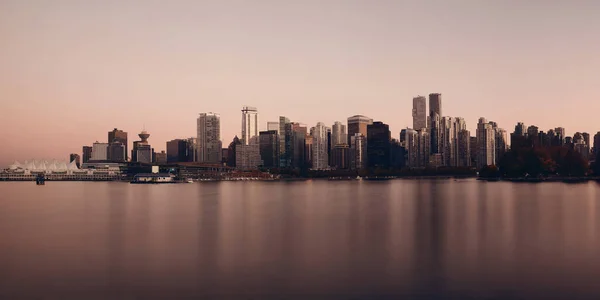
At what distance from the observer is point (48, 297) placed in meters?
25.1

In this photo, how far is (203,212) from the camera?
6969cm

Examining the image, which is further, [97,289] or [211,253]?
[211,253]

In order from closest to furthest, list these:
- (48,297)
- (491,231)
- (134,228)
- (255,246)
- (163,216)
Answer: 1. (48,297)
2. (255,246)
3. (491,231)
4. (134,228)
5. (163,216)

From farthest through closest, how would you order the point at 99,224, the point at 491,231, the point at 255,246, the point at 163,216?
the point at 163,216
the point at 99,224
the point at 491,231
the point at 255,246

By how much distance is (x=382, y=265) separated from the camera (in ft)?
106

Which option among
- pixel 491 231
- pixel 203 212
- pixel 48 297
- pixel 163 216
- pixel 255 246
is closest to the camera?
pixel 48 297

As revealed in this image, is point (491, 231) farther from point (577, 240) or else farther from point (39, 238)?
point (39, 238)

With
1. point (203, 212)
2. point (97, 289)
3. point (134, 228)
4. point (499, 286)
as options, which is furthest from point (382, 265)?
point (203, 212)

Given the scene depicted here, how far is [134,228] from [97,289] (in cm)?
2617

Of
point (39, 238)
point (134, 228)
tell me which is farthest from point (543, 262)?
point (39, 238)

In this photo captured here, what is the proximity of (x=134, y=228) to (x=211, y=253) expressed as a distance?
1858 centimetres

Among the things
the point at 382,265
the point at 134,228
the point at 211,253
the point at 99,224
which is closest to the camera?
the point at 382,265

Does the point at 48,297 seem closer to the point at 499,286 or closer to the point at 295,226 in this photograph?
the point at 499,286

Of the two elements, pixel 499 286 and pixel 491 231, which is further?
pixel 491 231
